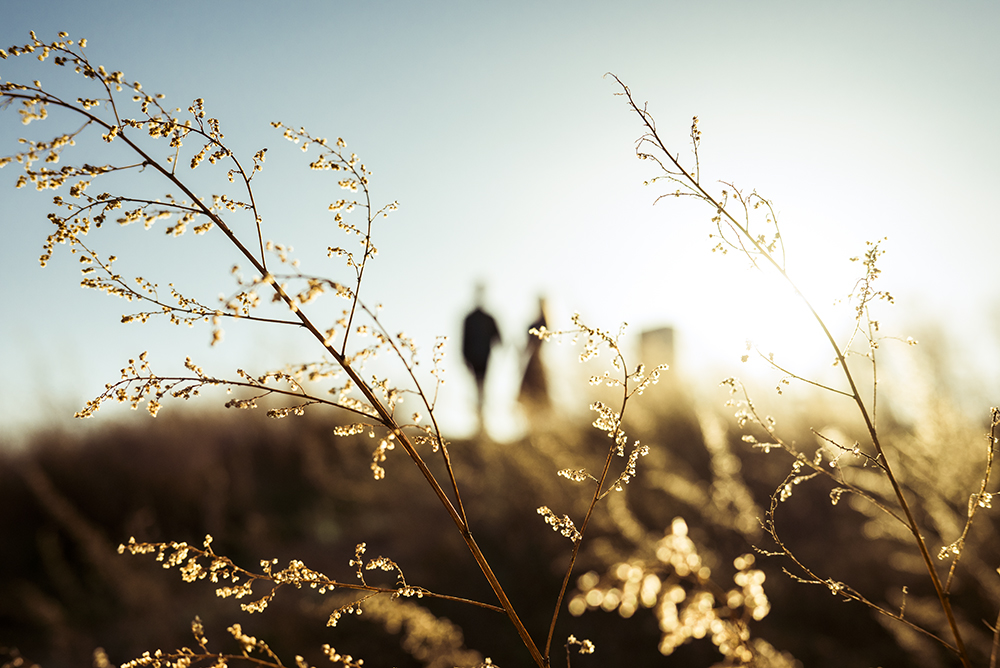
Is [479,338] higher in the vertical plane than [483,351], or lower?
higher

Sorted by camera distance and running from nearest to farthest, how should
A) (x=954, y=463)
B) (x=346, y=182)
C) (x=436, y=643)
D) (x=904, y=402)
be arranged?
(x=346, y=182)
(x=436, y=643)
(x=954, y=463)
(x=904, y=402)

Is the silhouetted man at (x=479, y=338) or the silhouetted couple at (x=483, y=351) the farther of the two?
the silhouetted man at (x=479, y=338)

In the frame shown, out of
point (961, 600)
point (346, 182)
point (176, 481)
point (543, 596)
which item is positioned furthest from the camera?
point (176, 481)

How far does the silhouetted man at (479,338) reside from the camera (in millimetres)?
9391

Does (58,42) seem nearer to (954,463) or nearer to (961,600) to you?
(954,463)

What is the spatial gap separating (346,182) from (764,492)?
5.58 metres

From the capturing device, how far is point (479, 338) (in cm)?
949

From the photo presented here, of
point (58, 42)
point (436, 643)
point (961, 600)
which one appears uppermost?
point (58, 42)

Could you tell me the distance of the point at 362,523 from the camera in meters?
6.66

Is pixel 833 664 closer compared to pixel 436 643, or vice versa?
pixel 436 643

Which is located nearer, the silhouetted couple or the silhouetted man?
the silhouetted couple

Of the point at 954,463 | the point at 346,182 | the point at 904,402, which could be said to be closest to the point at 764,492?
the point at 904,402

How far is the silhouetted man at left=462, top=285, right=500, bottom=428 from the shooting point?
9.39 m

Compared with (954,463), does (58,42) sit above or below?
above
